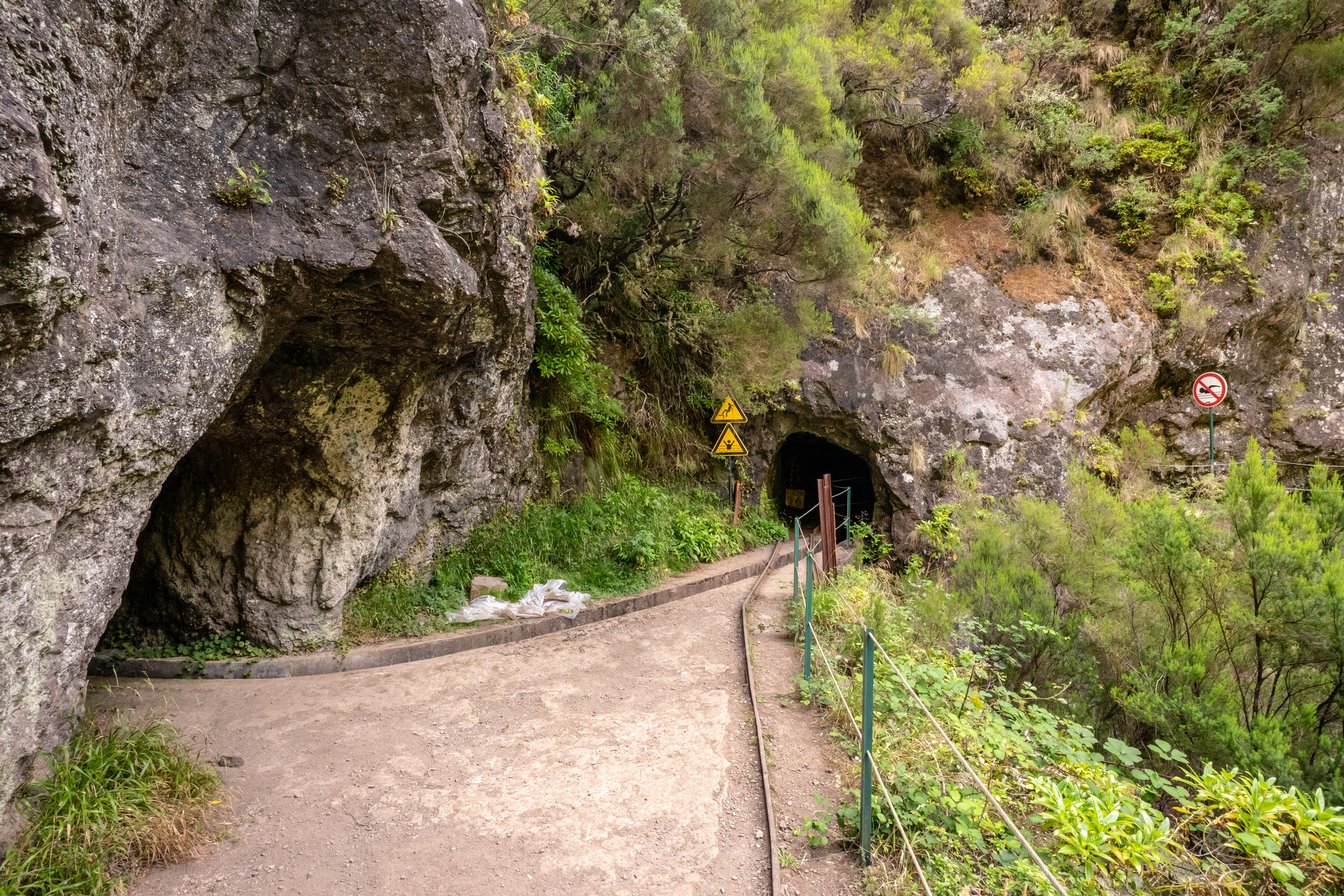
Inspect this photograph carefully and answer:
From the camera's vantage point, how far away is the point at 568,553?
9328 millimetres

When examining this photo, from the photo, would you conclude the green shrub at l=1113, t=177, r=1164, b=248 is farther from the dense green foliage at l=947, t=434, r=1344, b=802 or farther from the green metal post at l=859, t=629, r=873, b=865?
the green metal post at l=859, t=629, r=873, b=865

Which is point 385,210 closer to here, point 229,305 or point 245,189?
point 245,189

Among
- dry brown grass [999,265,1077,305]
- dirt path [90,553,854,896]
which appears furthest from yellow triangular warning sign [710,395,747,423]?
dry brown grass [999,265,1077,305]

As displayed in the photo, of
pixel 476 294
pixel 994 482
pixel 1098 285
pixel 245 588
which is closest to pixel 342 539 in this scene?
pixel 245 588

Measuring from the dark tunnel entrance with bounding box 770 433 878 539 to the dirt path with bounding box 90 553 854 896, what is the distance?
36.1 ft

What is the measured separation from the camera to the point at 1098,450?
12359mm

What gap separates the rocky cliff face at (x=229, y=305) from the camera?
317 cm

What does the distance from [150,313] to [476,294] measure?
245cm

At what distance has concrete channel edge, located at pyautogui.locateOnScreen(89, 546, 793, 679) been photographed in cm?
585

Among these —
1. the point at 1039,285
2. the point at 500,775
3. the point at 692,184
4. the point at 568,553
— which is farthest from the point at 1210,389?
the point at 500,775

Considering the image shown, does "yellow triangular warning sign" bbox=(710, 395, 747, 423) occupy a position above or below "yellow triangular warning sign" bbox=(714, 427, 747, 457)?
above

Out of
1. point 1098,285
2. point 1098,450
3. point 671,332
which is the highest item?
point 1098,285

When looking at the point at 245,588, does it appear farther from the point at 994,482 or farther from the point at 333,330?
the point at 994,482

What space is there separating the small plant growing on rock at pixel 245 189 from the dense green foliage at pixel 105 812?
3307mm
